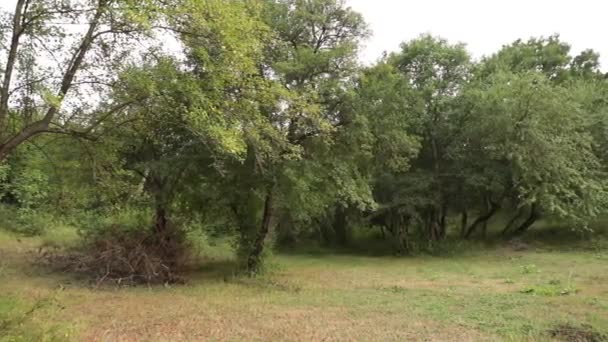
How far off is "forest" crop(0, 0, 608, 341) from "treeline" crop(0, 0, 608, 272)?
0.06 m

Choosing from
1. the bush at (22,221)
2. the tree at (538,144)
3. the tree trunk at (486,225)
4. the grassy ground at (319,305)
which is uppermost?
the tree at (538,144)

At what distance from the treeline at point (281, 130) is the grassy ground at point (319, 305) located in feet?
8.13

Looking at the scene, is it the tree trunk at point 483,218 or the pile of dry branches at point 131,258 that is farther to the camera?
the tree trunk at point 483,218

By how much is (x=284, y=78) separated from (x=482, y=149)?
15.5m

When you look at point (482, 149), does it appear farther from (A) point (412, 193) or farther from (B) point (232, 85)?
(B) point (232, 85)

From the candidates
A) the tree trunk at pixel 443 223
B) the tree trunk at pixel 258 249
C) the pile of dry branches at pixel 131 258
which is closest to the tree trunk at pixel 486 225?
the tree trunk at pixel 443 223

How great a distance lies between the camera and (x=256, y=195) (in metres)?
18.5

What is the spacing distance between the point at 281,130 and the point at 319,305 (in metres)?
6.13

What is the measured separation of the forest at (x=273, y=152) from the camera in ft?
36.3

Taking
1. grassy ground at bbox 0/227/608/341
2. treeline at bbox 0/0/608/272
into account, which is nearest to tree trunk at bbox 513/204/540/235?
treeline at bbox 0/0/608/272

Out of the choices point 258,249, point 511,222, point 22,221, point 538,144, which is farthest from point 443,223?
point 22,221

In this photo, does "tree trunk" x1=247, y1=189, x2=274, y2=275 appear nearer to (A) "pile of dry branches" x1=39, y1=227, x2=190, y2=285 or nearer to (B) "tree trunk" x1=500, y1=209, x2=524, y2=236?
(A) "pile of dry branches" x1=39, y1=227, x2=190, y2=285

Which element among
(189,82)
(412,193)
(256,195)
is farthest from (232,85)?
(412,193)

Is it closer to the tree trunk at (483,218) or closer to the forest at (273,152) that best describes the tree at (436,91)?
the forest at (273,152)
